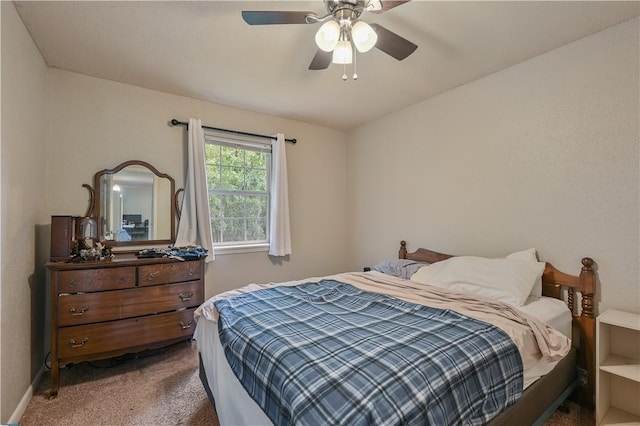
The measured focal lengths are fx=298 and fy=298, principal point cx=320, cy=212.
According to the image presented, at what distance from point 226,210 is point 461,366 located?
2.87 meters

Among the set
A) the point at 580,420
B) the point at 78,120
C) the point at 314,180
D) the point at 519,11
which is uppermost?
the point at 519,11

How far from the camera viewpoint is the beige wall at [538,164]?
1923mm

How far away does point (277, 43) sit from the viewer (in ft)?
7.02

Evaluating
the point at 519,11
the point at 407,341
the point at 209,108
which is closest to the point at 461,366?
the point at 407,341

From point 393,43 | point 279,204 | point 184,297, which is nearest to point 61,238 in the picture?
point 184,297

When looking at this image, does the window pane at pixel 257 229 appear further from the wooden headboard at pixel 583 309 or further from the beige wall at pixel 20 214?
the wooden headboard at pixel 583 309

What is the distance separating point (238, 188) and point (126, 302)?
5.40ft

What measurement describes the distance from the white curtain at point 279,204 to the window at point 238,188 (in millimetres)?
139

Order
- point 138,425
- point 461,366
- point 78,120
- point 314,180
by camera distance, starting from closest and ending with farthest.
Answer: point 461,366 < point 138,425 < point 78,120 < point 314,180

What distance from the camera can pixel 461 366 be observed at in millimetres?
1217

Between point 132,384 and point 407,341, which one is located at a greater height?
point 407,341

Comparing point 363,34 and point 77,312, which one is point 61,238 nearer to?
point 77,312

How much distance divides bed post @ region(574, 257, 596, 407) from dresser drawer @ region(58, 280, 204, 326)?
9.61 feet

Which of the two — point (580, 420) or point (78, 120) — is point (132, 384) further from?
point (580, 420)
